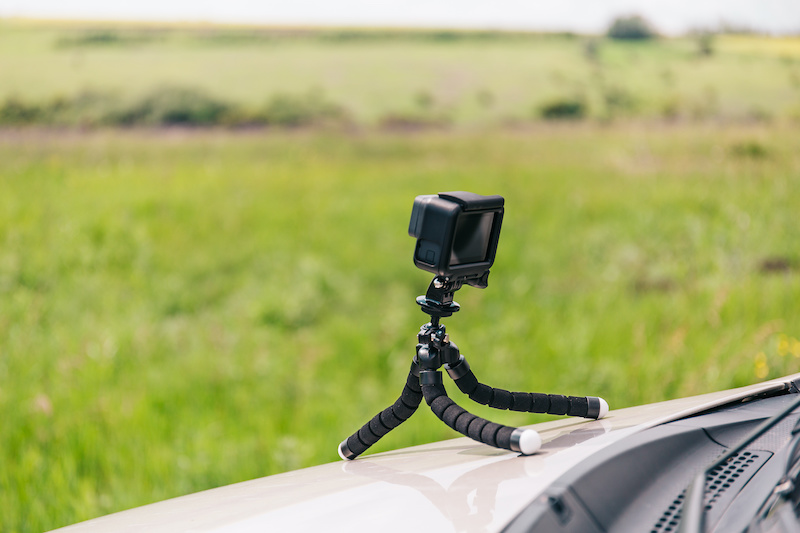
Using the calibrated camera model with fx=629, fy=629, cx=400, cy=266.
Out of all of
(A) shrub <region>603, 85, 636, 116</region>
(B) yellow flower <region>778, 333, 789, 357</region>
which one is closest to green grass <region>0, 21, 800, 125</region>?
(A) shrub <region>603, 85, 636, 116</region>

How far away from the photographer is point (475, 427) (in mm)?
1126

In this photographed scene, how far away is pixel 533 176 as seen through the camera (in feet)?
26.7

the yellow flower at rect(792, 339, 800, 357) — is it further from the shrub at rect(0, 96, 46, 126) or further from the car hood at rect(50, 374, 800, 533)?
the shrub at rect(0, 96, 46, 126)

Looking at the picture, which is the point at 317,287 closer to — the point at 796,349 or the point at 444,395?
the point at 796,349

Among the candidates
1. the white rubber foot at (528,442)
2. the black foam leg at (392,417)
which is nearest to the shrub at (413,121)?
the black foam leg at (392,417)

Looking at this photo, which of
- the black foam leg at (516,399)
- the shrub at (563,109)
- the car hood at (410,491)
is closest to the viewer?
the car hood at (410,491)

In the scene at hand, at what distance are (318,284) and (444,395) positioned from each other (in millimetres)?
4798

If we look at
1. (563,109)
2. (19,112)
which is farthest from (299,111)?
(563,109)

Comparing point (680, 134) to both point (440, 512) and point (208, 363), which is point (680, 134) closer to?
point (208, 363)

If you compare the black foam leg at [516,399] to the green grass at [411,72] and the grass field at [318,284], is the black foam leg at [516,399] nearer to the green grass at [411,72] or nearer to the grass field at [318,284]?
the grass field at [318,284]

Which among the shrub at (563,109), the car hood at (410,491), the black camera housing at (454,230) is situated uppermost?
the shrub at (563,109)

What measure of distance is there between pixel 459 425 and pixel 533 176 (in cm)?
732

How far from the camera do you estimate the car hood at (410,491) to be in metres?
0.94

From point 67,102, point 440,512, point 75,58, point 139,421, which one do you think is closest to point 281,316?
point 139,421
